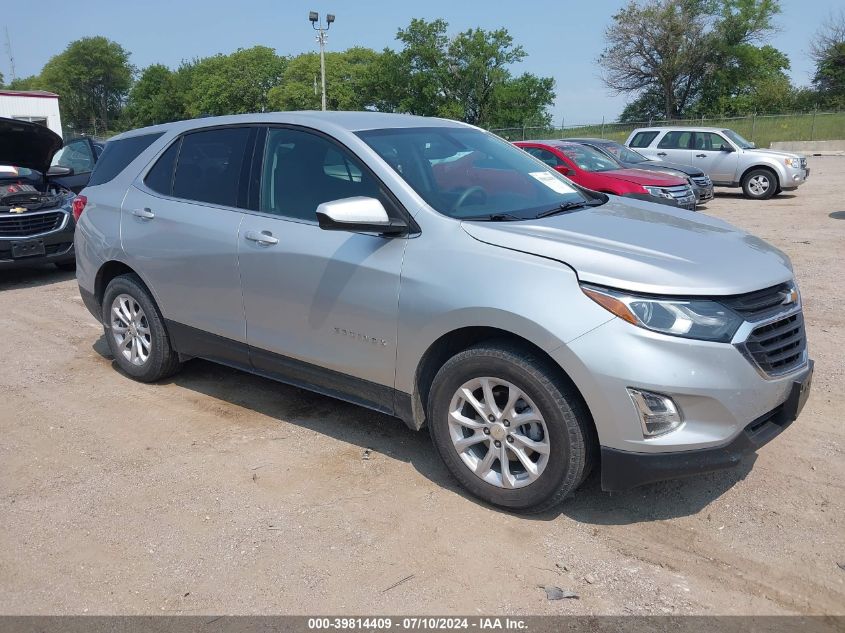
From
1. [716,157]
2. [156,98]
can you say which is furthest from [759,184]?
[156,98]

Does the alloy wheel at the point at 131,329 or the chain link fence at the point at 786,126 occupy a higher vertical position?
the chain link fence at the point at 786,126

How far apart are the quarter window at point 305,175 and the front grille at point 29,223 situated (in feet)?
18.6

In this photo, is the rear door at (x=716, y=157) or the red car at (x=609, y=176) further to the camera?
the rear door at (x=716, y=157)

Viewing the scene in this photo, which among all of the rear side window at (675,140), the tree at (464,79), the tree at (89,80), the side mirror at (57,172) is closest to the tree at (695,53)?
the tree at (464,79)

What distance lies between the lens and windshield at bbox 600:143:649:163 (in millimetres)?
14703

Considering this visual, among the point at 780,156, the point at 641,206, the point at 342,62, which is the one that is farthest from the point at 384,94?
the point at 641,206

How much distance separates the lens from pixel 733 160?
17.7 meters

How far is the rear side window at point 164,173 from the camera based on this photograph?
16.1 ft

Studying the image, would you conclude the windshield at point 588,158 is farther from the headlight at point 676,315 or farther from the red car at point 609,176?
the headlight at point 676,315

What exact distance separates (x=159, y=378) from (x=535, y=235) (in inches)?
124

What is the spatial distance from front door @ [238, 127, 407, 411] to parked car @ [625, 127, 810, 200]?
1589 cm

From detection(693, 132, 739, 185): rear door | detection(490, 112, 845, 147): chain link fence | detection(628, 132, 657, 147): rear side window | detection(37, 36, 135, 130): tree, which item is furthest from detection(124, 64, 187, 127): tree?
detection(693, 132, 739, 185): rear door

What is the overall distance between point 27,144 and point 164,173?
4.47 metres

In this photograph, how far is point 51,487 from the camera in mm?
3873
